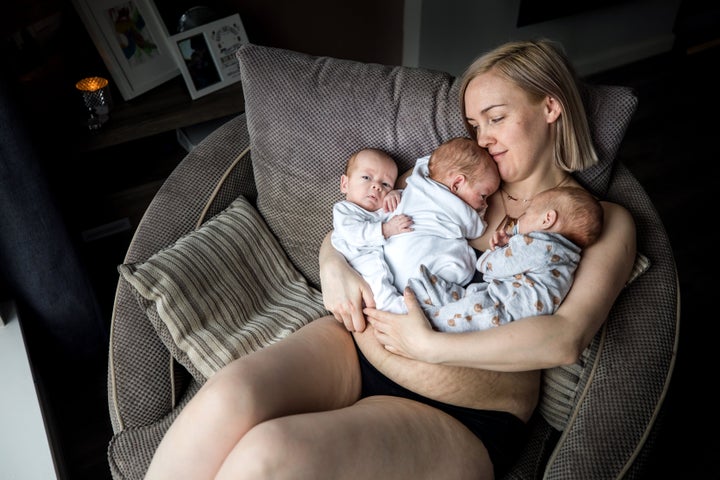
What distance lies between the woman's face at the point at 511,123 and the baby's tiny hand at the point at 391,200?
244mm

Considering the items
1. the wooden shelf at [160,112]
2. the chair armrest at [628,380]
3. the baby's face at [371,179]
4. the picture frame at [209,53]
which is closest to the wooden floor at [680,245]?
the chair armrest at [628,380]

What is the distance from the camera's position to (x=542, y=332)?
48.4 inches

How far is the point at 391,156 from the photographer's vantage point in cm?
158

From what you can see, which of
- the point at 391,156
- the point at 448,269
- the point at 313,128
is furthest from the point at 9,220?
the point at 448,269

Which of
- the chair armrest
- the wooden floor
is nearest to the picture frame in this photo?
the wooden floor

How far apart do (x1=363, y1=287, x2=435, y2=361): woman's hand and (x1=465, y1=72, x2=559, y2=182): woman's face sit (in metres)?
0.41

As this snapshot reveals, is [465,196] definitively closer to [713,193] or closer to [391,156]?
[391,156]

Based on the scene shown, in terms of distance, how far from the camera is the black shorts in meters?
1.29

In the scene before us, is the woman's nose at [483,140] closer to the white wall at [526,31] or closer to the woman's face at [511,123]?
the woman's face at [511,123]

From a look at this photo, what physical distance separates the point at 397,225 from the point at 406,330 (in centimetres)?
26

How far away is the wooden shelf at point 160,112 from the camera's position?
6.80 feet

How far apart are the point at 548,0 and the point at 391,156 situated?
248 centimetres

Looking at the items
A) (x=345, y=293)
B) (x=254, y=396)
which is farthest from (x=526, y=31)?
(x=254, y=396)

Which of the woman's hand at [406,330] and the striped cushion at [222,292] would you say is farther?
the striped cushion at [222,292]
